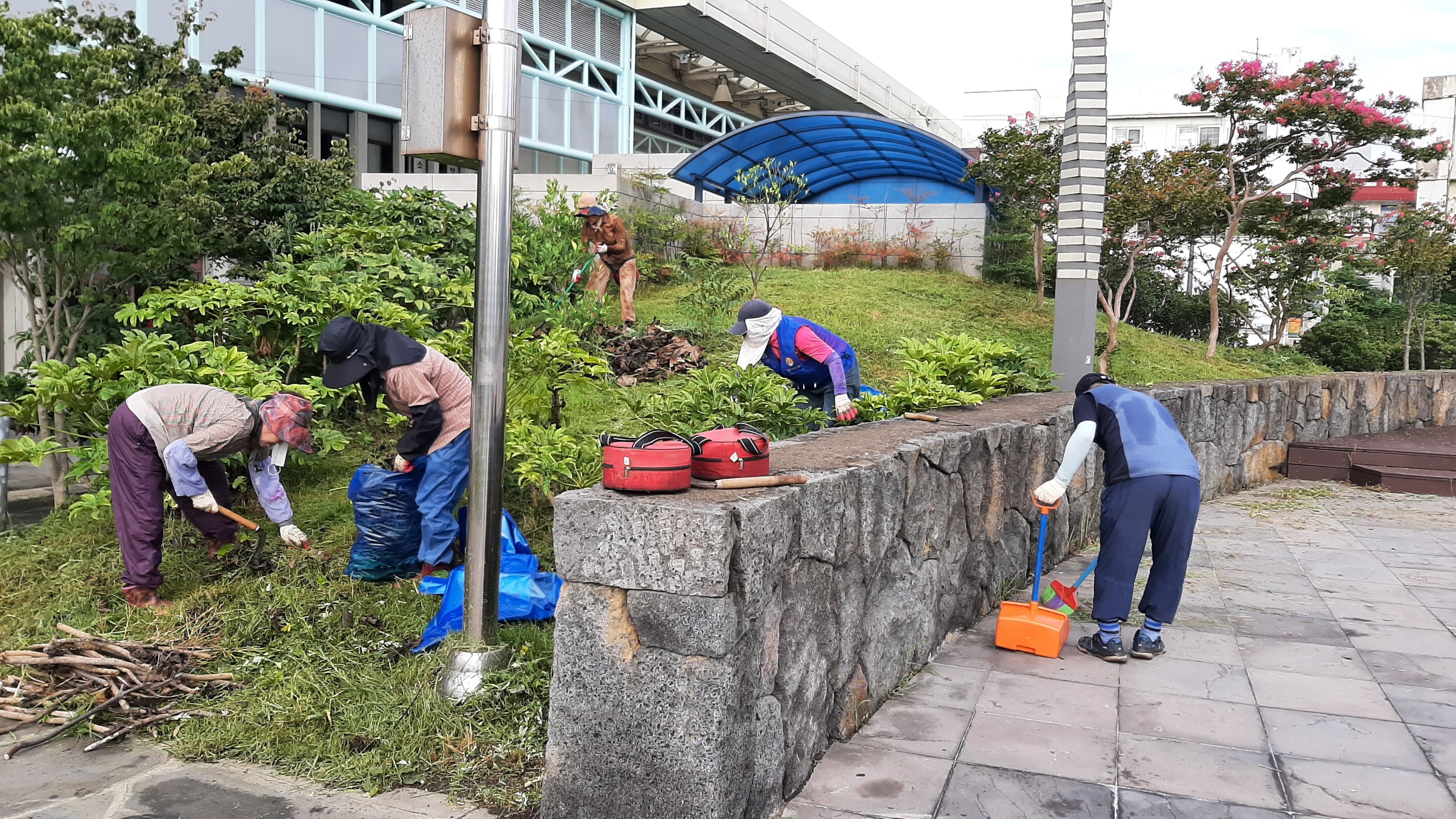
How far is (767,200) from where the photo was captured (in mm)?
15695

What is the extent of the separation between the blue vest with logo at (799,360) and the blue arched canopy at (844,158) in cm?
1168

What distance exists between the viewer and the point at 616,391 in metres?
6.44

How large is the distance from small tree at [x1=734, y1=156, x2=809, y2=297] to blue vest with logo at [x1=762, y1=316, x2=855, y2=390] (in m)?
8.24

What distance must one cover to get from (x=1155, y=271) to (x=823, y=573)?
690 inches

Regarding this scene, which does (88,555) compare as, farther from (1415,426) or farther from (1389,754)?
(1415,426)

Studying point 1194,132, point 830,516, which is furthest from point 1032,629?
point 1194,132

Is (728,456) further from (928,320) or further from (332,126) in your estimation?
(332,126)

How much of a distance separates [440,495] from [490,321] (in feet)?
5.15

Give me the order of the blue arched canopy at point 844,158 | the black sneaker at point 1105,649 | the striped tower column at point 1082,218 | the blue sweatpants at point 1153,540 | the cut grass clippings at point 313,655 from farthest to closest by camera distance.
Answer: the blue arched canopy at point 844,158
the striped tower column at point 1082,218
the blue sweatpants at point 1153,540
the black sneaker at point 1105,649
the cut grass clippings at point 313,655

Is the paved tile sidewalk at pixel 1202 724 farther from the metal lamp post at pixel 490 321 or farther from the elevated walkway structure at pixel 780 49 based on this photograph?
the elevated walkway structure at pixel 780 49

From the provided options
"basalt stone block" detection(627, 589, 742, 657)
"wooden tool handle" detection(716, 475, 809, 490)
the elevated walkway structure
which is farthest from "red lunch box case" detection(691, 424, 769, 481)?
the elevated walkway structure

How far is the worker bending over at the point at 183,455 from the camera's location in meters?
4.82

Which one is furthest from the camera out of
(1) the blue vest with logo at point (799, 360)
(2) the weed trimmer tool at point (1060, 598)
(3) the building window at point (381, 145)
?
(3) the building window at point (381, 145)

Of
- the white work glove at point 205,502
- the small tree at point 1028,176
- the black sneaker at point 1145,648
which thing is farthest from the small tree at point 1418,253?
the white work glove at point 205,502
